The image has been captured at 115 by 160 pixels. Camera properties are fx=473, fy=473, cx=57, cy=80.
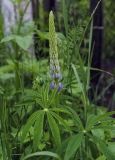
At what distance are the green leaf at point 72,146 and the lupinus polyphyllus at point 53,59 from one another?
147mm

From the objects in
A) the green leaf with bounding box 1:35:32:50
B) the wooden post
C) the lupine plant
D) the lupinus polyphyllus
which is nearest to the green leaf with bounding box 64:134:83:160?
the lupine plant

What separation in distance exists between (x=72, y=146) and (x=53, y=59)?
21 cm

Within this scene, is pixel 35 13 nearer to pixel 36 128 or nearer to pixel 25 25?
pixel 25 25

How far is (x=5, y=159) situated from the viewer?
1.07 metres

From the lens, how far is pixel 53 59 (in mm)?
1072

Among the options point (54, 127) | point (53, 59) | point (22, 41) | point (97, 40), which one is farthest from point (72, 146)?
point (97, 40)

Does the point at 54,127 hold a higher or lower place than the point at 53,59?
lower

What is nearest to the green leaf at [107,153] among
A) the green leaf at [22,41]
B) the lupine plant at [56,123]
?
the lupine plant at [56,123]

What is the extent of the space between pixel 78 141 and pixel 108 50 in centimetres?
251

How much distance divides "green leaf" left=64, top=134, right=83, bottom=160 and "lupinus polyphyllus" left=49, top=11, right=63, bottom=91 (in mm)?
147

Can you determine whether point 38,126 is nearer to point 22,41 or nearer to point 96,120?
point 96,120

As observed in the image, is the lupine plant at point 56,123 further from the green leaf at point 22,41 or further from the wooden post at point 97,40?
the wooden post at point 97,40

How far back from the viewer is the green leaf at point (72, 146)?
3.23ft

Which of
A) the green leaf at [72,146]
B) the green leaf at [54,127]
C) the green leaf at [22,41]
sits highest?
the green leaf at [22,41]
